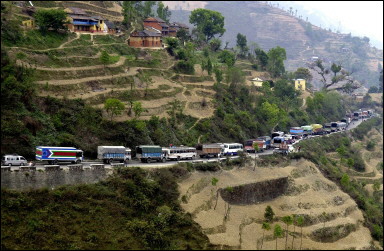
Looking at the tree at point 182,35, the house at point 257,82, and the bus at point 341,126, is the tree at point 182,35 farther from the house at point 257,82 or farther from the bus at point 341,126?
the bus at point 341,126

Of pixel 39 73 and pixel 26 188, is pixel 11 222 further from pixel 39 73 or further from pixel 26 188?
pixel 39 73

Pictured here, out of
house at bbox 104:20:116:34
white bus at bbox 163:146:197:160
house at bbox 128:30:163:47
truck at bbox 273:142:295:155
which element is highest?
house at bbox 104:20:116:34

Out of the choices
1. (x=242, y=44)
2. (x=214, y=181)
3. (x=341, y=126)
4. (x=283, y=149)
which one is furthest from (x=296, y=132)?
(x=214, y=181)

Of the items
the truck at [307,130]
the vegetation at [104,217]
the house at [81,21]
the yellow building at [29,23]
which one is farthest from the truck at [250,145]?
the yellow building at [29,23]

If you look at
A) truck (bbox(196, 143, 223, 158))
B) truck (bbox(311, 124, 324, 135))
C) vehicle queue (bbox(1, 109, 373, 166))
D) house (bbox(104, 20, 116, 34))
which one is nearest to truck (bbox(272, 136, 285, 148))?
vehicle queue (bbox(1, 109, 373, 166))

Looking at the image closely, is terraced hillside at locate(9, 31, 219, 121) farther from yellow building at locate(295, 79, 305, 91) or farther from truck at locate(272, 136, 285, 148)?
yellow building at locate(295, 79, 305, 91)

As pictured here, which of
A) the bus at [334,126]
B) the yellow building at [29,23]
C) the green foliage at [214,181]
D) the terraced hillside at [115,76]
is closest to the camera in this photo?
the green foliage at [214,181]
